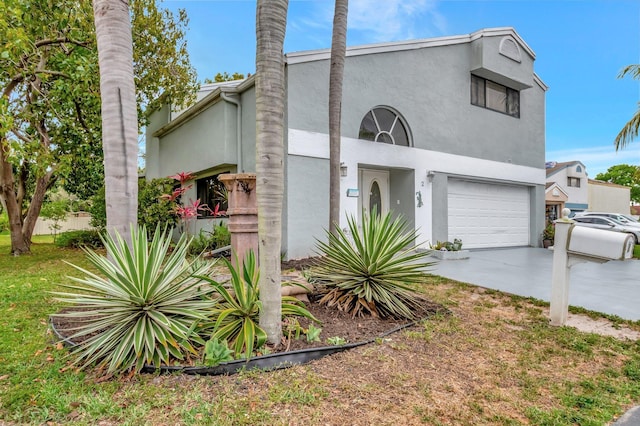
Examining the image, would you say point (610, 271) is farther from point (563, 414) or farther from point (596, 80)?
point (596, 80)

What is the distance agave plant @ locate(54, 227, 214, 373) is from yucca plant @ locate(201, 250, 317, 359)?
0.56ft

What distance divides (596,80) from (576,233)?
17885 millimetres

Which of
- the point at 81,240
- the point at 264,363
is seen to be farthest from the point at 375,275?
the point at 81,240

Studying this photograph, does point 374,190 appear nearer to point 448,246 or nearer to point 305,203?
point 448,246

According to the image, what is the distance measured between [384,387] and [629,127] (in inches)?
719

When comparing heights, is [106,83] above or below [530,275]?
above

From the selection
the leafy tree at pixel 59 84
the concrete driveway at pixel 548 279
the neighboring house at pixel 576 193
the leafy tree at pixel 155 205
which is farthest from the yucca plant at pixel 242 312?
the neighboring house at pixel 576 193

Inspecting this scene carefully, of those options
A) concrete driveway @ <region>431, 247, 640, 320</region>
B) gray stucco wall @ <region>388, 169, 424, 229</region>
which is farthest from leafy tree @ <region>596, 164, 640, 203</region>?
gray stucco wall @ <region>388, 169, 424, 229</region>

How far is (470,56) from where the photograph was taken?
11914 mm

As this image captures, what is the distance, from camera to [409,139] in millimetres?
10570

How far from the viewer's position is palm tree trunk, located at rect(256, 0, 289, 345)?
10.2 feet

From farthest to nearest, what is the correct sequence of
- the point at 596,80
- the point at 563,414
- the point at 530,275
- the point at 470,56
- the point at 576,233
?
the point at 596,80 < the point at 470,56 < the point at 530,275 < the point at 576,233 < the point at 563,414

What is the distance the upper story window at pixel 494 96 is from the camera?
488 inches

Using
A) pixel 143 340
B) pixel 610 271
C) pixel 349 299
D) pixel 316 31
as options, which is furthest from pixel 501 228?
pixel 143 340
